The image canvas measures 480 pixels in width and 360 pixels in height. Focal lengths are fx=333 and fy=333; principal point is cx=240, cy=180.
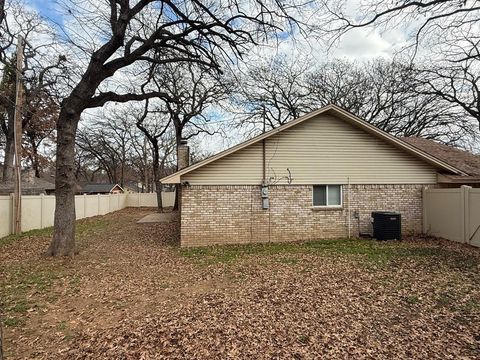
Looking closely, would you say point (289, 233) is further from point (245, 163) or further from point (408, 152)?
point (408, 152)

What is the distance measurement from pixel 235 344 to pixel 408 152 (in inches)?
437

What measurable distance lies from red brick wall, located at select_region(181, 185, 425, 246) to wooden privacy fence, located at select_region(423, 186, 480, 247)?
381mm

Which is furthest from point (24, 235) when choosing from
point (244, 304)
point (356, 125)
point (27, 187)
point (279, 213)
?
point (356, 125)

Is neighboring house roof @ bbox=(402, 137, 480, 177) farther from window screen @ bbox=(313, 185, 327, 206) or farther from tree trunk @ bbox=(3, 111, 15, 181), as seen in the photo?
tree trunk @ bbox=(3, 111, 15, 181)

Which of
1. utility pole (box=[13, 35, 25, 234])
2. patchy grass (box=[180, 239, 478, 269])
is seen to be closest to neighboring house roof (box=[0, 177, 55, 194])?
utility pole (box=[13, 35, 25, 234])

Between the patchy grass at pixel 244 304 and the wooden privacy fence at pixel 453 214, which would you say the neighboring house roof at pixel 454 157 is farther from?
the patchy grass at pixel 244 304

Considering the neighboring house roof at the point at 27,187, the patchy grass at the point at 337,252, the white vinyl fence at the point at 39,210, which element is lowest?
the patchy grass at the point at 337,252

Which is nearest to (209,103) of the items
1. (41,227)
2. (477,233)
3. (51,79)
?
(51,79)

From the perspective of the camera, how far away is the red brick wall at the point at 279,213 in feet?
37.9

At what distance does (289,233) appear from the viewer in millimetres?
12109

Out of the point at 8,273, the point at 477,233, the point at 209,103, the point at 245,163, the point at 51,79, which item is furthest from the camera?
the point at 209,103

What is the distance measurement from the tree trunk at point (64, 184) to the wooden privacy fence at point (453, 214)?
1228 cm

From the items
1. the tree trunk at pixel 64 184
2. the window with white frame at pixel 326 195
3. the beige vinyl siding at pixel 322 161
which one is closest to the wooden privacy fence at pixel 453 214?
the beige vinyl siding at pixel 322 161

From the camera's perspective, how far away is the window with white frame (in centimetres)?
1241
